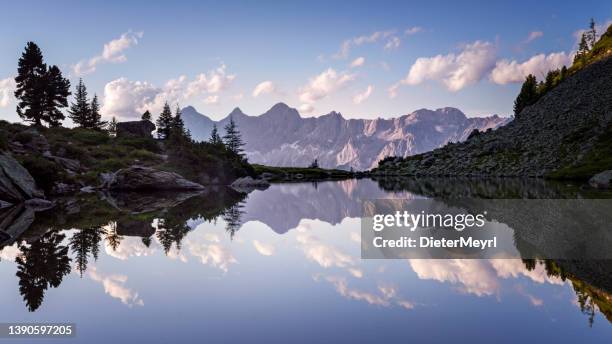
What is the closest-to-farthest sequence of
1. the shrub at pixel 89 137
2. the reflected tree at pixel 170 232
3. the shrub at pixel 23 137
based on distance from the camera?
the reflected tree at pixel 170 232, the shrub at pixel 23 137, the shrub at pixel 89 137

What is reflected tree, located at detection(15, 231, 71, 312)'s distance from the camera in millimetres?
10672

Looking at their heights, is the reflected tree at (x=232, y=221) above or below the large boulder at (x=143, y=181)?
below

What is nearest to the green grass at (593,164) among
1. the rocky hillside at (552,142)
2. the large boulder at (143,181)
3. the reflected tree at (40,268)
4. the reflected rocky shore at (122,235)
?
the rocky hillside at (552,142)

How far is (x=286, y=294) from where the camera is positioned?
1049 cm

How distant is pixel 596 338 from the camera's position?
7609 millimetres

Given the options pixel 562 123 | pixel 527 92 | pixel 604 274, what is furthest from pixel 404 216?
pixel 527 92

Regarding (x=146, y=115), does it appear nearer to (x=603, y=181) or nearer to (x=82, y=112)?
(x=82, y=112)

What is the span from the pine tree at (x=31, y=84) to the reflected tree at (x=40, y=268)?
8657cm

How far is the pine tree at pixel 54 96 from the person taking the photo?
296 feet

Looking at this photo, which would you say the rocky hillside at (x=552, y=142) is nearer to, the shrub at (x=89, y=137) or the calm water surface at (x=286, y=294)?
the calm water surface at (x=286, y=294)

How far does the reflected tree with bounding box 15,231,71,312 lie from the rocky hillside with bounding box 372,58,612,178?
271 ft

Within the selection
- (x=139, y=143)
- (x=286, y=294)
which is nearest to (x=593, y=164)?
(x=286, y=294)

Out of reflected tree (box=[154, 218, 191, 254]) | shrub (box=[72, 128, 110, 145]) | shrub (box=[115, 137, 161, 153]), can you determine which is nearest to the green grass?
reflected tree (box=[154, 218, 191, 254])

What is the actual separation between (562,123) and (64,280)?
122 meters
